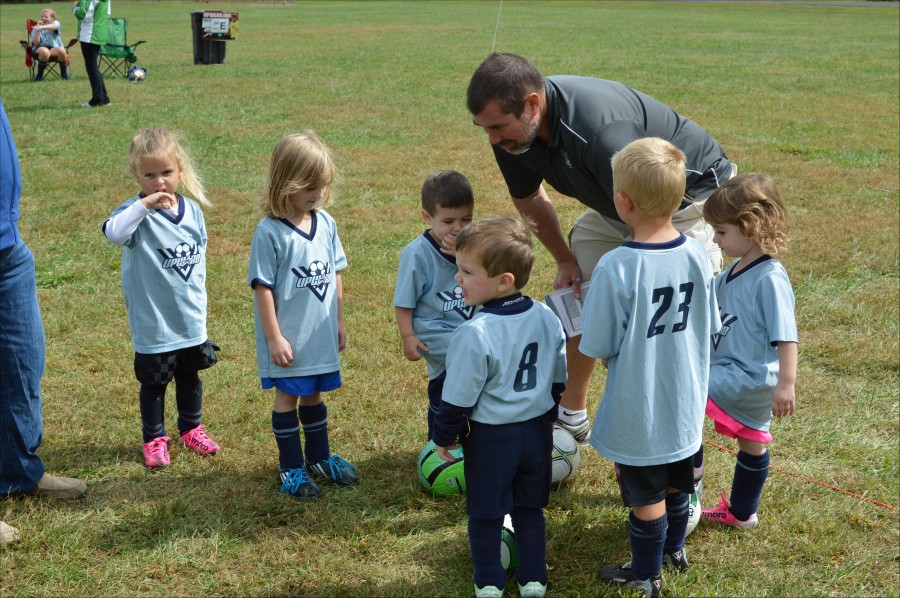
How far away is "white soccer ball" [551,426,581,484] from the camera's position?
415 cm

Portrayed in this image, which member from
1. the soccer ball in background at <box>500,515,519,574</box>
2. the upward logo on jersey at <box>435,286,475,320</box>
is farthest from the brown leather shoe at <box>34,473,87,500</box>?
the soccer ball in background at <box>500,515,519,574</box>

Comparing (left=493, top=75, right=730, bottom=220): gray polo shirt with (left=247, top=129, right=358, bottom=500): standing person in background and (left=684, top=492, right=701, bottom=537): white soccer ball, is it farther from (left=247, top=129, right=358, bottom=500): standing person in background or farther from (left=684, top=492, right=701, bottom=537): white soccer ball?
(left=684, top=492, right=701, bottom=537): white soccer ball

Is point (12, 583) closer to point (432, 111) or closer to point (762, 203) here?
point (762, 203)

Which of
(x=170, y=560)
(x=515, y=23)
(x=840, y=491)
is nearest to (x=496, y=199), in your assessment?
(x=840, y=491)

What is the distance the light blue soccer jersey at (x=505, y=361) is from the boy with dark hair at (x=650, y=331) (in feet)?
0.62

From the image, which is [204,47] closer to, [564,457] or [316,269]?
[316,269]

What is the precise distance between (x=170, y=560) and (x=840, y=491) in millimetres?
3183

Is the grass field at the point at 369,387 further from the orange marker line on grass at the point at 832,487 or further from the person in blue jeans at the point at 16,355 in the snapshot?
the person in blue jeans at the point at 16,355

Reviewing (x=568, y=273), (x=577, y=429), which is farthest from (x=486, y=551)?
(x=568, y=273)

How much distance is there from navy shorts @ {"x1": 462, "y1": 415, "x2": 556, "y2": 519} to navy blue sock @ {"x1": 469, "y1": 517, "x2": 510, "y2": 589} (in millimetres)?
61

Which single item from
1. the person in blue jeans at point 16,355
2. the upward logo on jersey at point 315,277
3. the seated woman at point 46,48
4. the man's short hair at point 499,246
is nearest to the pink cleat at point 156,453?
the person in blue jeans at point 16,355

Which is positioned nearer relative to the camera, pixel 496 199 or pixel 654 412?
pixel 654 412

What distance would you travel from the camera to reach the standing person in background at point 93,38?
567 inches

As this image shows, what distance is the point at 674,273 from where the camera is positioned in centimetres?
297
